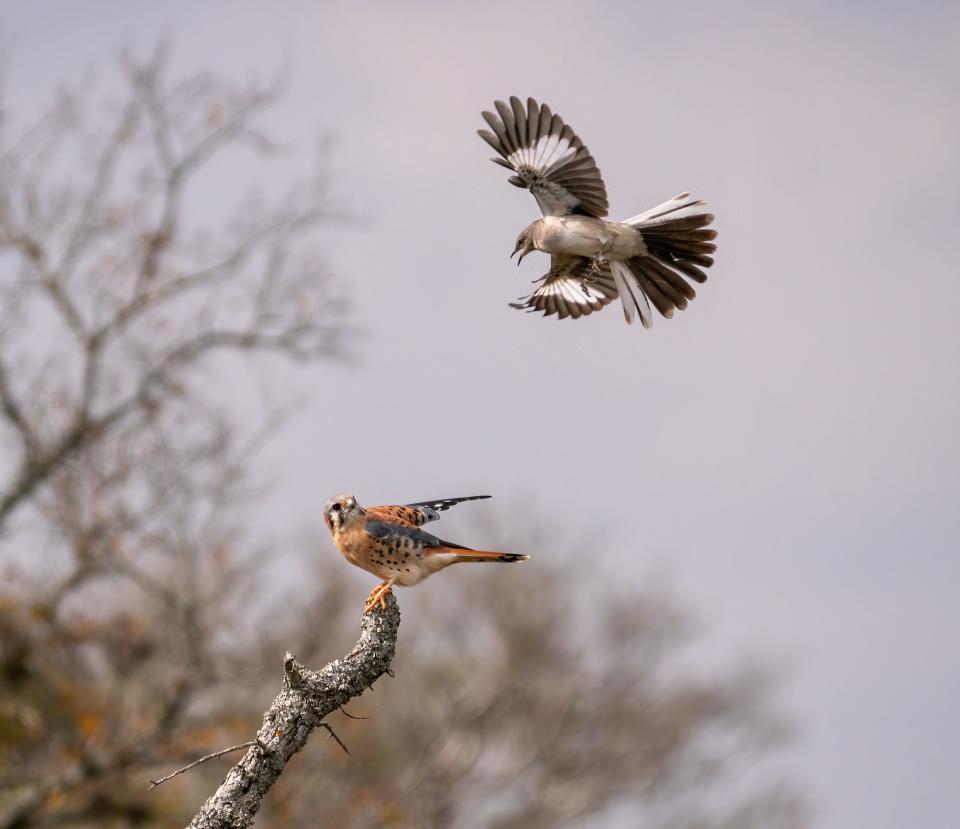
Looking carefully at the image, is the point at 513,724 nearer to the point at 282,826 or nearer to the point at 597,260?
the point at 282,826

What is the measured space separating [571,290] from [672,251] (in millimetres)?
586

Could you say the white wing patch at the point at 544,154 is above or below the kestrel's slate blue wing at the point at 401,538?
above

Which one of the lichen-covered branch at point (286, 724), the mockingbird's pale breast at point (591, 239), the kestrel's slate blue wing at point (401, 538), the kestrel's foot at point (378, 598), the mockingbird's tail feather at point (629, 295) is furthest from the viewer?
the mockingbird's pale breast at point (591, 239)

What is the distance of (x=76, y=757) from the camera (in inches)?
636

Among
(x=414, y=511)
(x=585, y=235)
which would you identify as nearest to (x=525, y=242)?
(x=585, y=235)

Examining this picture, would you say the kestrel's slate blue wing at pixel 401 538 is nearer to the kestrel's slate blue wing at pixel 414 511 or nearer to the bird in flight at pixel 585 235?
the kestrel's slate blue wing at pixel 414 511

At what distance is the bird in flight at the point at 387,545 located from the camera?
4801 millimetres

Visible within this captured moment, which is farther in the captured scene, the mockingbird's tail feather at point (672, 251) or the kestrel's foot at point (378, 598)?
the mockingbird's tail feather at point (672, 251)

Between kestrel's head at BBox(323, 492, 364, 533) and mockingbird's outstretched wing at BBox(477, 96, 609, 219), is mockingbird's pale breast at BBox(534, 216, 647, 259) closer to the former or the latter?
mockingbird's outstretched wing at BBox(477, 96, 609, 219)

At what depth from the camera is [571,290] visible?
627 centimetres

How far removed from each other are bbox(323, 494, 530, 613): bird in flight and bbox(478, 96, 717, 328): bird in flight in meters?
1.43

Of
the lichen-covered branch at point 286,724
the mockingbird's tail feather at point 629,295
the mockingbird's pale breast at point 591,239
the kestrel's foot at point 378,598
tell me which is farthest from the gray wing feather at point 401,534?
the mockingbird's pale breast at point 591,239

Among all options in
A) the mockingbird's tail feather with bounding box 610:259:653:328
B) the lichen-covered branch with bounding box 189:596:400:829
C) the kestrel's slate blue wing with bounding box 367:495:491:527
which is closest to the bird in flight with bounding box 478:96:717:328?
the mockingbird's tail feather with bounding box 610:259:653:328

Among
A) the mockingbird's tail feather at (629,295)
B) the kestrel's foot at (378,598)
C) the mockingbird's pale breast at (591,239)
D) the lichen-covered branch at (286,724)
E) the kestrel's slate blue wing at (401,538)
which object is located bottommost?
the lichen-covered branch at (286,724)
